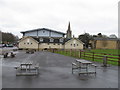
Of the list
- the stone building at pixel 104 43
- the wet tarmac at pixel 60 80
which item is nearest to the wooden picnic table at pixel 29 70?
the wet tarmac at pixel 60 80

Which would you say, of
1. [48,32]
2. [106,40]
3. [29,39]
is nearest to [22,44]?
[29,39]

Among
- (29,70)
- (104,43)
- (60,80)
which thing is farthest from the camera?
(104,43)

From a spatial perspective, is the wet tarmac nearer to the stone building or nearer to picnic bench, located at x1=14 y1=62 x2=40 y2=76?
picnic bench, located at x1=14 y1=62 x2=40 y2=76

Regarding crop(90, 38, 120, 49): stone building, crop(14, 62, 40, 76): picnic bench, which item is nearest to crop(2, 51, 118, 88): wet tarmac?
crop(14, 62, 40, 76): picnic bench

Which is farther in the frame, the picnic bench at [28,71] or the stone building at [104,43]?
the stone building at [104,43]

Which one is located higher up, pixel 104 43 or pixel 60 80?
pixel 104 43

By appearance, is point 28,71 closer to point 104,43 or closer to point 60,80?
point 60,80

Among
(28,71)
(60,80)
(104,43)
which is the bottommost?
(60,80)

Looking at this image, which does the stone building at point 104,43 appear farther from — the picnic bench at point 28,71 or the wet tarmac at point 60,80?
the picnic bench at point 28,71

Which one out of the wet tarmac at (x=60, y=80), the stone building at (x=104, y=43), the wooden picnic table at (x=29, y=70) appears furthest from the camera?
the stone building at (x=104, y=43)

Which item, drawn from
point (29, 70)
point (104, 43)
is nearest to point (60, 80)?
point (29, 70)

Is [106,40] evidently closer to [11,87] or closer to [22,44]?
[22,44]

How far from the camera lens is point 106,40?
58.4 metres

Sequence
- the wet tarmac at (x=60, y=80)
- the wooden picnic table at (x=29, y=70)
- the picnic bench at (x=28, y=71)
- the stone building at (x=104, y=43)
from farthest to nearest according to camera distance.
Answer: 1. the stone building at (x=104, y=43)
2. the wooden picnic table at (x=29, y=70)
3. the picnic bench at (x=28, y=71)
4. the wet tarmac at (x=60, y=80)
